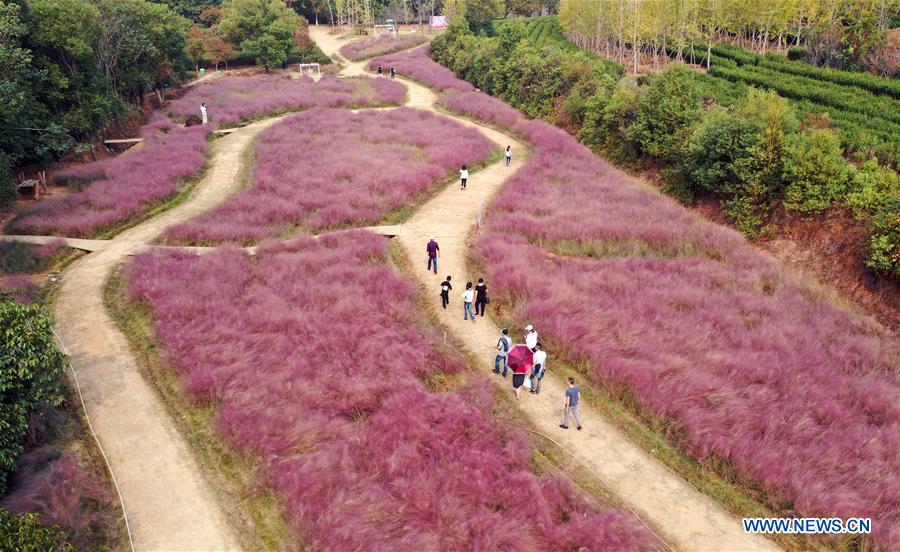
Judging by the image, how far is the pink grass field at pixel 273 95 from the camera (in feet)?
148

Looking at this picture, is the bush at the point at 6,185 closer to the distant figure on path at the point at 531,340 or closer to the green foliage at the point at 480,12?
the distant figure on path at the point at 531,340

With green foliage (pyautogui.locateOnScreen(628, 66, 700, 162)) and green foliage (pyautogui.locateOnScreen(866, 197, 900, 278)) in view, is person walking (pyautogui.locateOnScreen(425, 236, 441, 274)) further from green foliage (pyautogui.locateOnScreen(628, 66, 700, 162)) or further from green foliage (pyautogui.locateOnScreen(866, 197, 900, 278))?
green foliage (pyautogui.locateOnScreen(628, 66, 700, 162))

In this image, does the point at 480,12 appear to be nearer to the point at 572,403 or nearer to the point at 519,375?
the point at 519,375

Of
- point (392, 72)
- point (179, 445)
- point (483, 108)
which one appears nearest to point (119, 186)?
point (179, 445)

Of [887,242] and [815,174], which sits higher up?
[815,174]

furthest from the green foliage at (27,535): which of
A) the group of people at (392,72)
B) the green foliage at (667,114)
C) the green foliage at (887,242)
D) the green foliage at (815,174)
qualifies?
the group of people at (392,72)

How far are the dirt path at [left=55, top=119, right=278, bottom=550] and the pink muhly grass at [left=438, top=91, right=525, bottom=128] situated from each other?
31008mm

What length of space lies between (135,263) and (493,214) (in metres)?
15.4

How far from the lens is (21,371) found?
11023 millimetres

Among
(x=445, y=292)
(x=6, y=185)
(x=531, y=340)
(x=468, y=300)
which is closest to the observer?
(x=531, y=340)

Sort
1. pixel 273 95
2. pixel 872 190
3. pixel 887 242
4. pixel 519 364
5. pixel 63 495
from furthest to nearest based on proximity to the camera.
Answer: pixel 273 95, pixel 872 190, pixel 887 242, pixel 519 364, pixel 63 495

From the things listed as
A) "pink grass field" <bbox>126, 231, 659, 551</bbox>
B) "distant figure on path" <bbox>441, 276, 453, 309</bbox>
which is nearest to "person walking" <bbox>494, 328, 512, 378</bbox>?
"pink grass field" <bbox>126, 231, 659, 551</bbox>

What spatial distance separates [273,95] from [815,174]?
45472 millimetres

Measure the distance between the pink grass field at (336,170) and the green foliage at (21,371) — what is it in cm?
1108
